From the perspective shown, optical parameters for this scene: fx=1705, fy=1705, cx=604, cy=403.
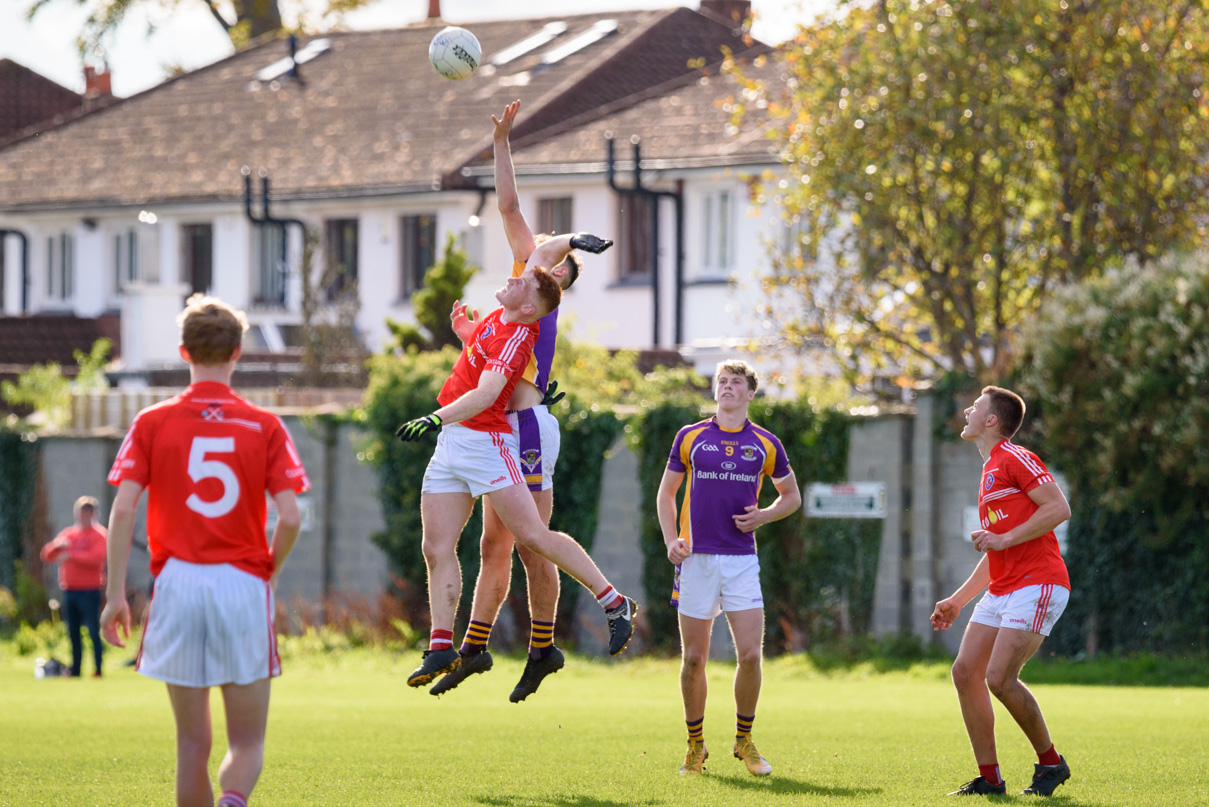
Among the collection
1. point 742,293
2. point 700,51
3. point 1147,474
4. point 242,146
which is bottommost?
point 1147,474

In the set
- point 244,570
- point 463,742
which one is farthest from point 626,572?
point 244,570

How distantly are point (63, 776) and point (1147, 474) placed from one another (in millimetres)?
10209

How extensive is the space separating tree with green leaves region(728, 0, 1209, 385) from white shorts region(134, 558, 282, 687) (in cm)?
1254

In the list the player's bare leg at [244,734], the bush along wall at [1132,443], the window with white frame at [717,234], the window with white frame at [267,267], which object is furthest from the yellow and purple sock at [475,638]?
the window with white frame at [267,267]

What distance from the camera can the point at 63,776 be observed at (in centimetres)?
996

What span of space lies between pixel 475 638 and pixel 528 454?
108cm

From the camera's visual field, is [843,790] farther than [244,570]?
Yes

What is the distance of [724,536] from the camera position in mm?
10102

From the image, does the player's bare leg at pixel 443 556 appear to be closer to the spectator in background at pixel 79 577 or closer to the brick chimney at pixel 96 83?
the spectator in background at pixel 79 577

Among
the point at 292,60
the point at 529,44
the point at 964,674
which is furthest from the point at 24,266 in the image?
the point at 964,674

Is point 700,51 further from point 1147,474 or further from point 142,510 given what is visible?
point 1147,474

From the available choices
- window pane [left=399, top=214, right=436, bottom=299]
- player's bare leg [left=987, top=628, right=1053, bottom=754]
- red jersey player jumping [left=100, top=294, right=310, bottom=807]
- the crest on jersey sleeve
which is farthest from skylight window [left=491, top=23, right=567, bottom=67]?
red jersey player jumping [left=100, top=294, right=310, bottom=807]

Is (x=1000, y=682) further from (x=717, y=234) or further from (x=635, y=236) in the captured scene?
(x=635, y=236)

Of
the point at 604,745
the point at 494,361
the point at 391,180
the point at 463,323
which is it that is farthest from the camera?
the point at 391,180
